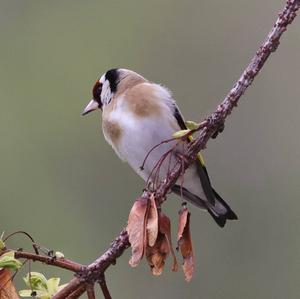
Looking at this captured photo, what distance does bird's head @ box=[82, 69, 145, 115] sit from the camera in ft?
9.71

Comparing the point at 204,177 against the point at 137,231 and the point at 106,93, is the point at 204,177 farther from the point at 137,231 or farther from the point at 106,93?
the point at 137,231

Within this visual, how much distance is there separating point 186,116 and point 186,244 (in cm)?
435

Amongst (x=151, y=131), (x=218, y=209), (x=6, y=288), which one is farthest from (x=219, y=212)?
(x=6, y=288)

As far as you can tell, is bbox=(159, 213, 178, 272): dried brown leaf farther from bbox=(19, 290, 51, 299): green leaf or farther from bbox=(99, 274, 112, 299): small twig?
bbox=(19, 290, 51, 299): green leaf

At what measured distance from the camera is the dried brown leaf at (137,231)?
1.68 metres

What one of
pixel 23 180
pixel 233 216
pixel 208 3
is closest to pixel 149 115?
pixel 233 216

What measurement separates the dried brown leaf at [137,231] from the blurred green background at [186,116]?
265 centimetres

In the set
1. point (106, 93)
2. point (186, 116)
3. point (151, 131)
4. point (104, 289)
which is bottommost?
point (104, 289)

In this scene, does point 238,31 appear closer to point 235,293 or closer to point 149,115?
point 235,293

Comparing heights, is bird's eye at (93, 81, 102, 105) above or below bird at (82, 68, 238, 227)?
above

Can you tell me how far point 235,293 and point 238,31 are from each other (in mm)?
2483

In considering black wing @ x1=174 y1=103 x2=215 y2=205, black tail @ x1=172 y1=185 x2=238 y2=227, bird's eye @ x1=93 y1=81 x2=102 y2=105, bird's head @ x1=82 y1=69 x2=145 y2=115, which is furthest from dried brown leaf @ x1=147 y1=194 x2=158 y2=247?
bird's eye @ x1=93 y1=81 x2=102 y2=105

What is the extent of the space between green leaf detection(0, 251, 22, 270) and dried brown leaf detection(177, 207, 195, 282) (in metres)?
0.27

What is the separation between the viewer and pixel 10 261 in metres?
1.67
